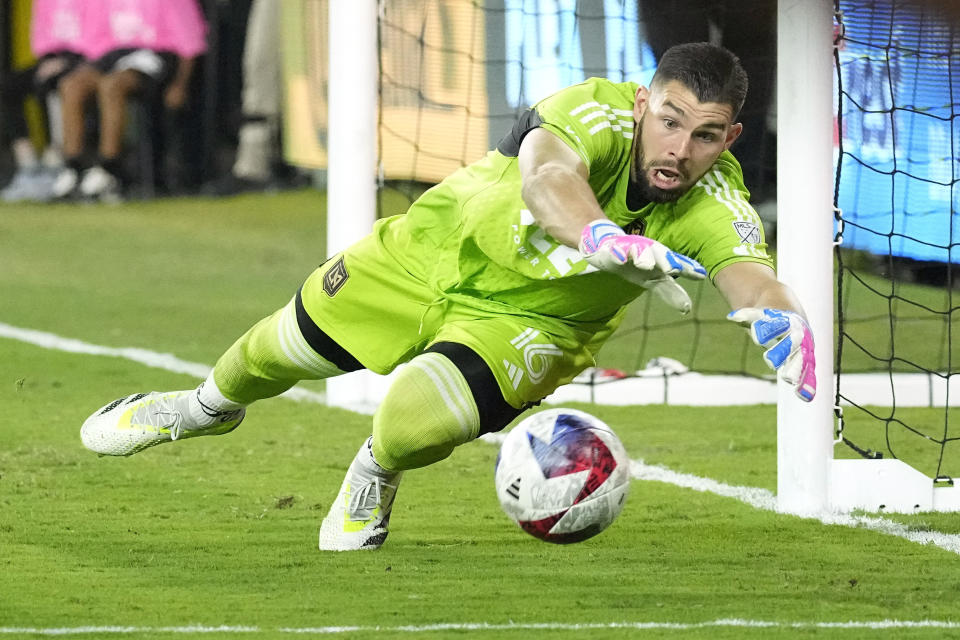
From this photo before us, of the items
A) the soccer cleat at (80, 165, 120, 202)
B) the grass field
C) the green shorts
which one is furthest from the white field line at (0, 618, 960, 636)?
the soccer cleat at (80, 165, 120, 202)

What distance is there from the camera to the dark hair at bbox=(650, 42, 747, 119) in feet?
12.9

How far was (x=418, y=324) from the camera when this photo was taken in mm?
4535

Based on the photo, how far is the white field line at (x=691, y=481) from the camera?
4.82m

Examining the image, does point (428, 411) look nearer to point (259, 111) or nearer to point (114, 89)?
point (114, 89)


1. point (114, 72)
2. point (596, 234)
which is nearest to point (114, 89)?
point (114, 72)

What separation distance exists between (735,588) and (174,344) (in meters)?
5.53

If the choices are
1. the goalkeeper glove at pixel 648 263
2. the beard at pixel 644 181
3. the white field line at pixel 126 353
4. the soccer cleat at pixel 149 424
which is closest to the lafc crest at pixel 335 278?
the soccer cleat at pixel 149 424

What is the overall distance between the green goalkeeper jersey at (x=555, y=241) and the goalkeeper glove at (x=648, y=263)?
2.29ft

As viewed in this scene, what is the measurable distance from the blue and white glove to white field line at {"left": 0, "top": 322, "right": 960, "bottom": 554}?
137 centimetres

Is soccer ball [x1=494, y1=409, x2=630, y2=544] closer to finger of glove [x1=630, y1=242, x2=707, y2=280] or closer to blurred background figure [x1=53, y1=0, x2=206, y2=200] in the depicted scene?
finger of glove [x1=630, y1=242, x2=707, y2=280]

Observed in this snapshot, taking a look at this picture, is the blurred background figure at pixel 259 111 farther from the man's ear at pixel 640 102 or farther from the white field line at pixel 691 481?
the man's ear at pixel 640 102

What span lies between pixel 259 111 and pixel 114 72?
58.2 inches

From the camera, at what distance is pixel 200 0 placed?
16.4m

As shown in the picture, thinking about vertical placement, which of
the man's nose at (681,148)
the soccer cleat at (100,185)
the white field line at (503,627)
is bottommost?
the soccer cleat at (100,185)
